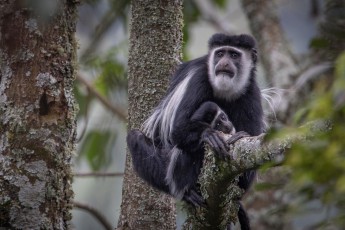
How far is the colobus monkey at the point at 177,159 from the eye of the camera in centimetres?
297

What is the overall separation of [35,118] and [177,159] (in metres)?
0.94

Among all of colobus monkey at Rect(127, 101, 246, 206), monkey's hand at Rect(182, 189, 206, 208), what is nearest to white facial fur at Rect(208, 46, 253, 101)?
colobus monkey at Rect(127, 101, 246, 206)

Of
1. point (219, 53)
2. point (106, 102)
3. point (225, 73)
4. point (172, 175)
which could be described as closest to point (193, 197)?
point (172, 175)

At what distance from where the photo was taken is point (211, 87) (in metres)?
3.29

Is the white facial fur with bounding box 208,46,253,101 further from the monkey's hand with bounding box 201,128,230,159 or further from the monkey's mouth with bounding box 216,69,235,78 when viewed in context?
the monkey's hand with bounding box 201,128,230,159

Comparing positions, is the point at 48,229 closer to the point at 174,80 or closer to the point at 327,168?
the point at 174,80

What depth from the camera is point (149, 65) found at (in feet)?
10.2

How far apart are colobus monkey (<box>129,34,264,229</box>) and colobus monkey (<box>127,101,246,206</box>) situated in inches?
0.9

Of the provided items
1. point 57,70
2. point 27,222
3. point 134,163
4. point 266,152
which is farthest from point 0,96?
point 266,152

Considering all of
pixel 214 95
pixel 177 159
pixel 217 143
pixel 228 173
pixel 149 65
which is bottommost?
pixel 228 173

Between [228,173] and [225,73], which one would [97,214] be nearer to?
[225,73]

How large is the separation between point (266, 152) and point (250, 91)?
1368 millimetres

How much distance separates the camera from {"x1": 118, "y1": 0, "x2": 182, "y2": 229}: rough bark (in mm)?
3084

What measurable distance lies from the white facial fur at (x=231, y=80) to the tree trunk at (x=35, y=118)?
0.96 meters
